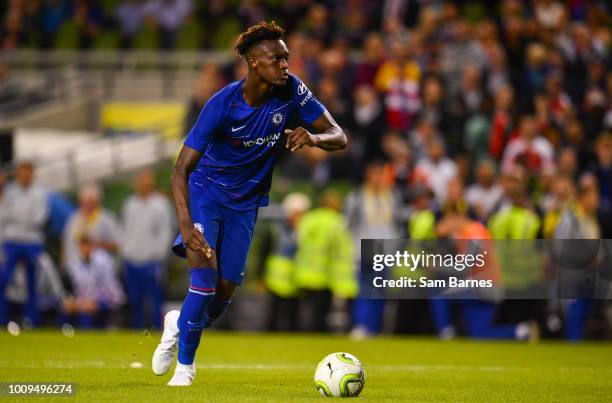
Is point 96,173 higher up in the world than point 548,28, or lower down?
lower down

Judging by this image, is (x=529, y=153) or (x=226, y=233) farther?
(x=529, y=153)

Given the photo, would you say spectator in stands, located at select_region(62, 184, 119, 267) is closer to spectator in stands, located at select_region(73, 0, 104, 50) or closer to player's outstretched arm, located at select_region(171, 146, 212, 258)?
spectator in stands, located at select_region(73, 0, 104, 50)

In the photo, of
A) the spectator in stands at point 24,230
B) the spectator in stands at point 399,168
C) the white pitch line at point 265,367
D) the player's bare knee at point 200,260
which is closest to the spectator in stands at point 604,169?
the spectator in stands at point 399,168

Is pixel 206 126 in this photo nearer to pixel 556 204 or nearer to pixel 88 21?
pixel 556 204

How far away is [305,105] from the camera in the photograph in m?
9.51

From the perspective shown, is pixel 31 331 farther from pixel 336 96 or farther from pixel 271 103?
pixel 271 103

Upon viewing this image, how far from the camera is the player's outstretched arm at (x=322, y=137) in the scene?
834 centimetres

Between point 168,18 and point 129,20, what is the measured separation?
1.00 m

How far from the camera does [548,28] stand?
2050 centimetres

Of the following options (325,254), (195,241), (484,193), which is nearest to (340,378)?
(195,241)

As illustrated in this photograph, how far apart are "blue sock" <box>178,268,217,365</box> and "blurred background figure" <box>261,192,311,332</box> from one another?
9110 millimetres

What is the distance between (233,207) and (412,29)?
13.5m

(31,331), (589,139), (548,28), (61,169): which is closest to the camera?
(31,331)

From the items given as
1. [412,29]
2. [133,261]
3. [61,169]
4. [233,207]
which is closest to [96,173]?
[61,169]
